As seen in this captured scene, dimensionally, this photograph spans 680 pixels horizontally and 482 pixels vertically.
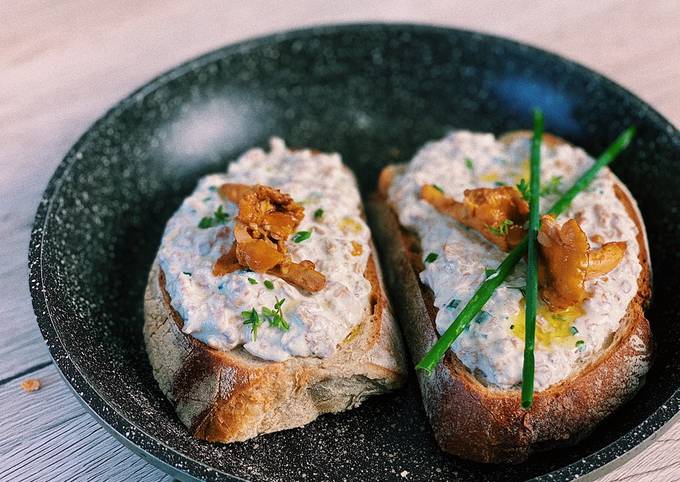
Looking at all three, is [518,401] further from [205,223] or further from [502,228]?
[205,223]

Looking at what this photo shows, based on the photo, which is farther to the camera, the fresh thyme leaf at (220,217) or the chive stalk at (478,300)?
the fresh thyme leaf at (220,217)

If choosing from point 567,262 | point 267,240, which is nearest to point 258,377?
point 267,240

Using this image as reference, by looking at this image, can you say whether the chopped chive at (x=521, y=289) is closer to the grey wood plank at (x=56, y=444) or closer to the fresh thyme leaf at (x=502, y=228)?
the fresh thyme leaf at (x=502, y=228)

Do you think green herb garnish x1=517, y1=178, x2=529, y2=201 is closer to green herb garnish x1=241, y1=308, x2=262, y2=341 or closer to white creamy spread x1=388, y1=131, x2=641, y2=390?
white creamy spread x1=388, y1=131, x2=641, y2=390

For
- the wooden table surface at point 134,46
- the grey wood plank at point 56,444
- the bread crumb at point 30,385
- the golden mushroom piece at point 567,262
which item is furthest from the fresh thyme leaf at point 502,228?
the bread crumb at point 30,385

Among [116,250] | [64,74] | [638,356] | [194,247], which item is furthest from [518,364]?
[64,74]

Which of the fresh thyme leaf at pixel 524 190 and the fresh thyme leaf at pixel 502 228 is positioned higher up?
the fresh thyme leaf at pixel 524 190
